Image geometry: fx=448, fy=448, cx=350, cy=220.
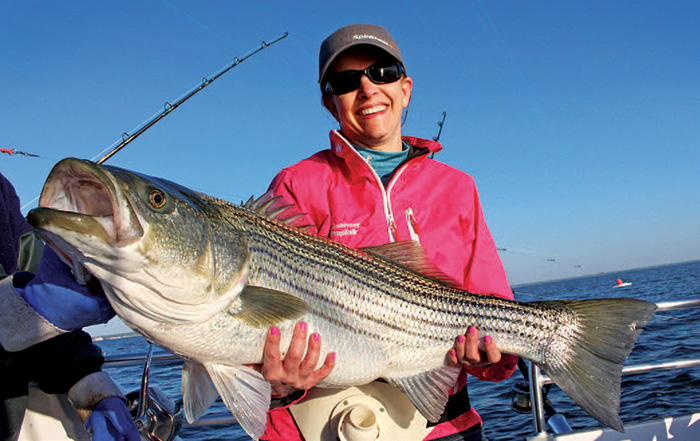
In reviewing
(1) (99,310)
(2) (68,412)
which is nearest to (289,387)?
(1) (99,310)

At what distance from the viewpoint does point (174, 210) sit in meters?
2.34

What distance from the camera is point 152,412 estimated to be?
3.60 m

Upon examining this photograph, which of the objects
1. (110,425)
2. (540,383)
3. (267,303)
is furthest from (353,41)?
(540,383)

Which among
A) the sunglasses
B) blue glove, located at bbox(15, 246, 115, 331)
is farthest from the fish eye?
the sunglasses

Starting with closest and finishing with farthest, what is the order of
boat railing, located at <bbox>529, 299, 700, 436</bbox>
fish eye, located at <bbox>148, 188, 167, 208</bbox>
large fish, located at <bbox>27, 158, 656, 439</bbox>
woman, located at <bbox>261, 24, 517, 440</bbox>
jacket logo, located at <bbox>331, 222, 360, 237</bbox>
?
large fish, located at <bbox>27, 158, 656, 439</bbox>
fish eye, located at <bbox>148, 188, 167, 208</bbox>
woman, located at <bbox>261, 24, 517, 440</bbox>
jacket logo, located at <bbox>331, 222, 360, 237</bbox>
boat railing, located at <bbox>529, 299, 700, 436</bbox>

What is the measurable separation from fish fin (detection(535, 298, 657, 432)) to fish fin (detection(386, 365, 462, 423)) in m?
0.62

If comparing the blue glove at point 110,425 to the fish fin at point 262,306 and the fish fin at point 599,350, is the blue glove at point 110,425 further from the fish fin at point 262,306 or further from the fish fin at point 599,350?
the fish fin at point 599,350

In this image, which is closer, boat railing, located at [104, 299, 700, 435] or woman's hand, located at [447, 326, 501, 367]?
woman's hand, located at [447, 326, 501, 367]

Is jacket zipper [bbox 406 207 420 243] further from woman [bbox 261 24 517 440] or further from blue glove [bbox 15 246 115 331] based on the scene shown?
blue glove [bbox 15 246 115 331]

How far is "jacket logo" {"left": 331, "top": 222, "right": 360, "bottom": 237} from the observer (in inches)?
122

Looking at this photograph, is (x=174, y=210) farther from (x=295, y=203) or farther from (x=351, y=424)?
(x=351, y=424)

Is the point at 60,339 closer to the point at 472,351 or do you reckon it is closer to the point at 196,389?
the point at 196,389

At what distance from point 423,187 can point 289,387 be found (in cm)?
165

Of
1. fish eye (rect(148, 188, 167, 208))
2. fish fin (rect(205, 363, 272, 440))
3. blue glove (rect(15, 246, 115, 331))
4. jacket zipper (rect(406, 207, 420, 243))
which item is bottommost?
fish fin (rect(205, 363, 272, 440))
